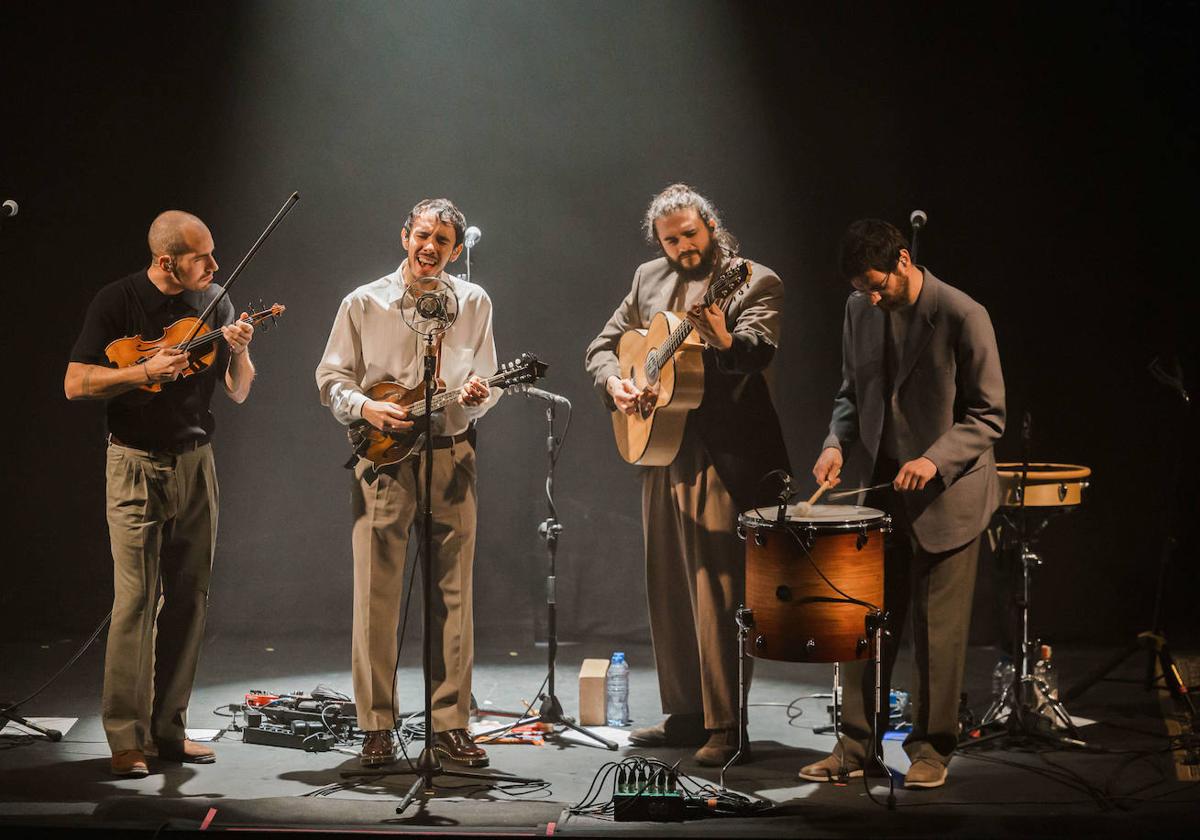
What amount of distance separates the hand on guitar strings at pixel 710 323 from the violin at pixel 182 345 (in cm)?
144

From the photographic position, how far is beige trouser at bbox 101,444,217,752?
4.47 meters

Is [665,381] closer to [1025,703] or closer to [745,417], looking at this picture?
[745,417]

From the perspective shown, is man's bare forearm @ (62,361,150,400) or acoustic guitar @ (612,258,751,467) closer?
man's bare forearm @ (62,361,150,400)

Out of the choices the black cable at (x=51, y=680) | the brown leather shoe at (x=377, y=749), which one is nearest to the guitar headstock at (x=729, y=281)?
the brown leather shoe at (x=377, y=749)

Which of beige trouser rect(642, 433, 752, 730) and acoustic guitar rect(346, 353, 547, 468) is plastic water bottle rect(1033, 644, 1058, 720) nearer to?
beige trouser rect(642, 433, 752, 730)

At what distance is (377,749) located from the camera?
4.55 metres

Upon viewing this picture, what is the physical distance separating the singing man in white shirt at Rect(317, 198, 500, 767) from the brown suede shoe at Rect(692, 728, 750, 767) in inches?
30.9

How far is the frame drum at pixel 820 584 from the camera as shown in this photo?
401 centimetres

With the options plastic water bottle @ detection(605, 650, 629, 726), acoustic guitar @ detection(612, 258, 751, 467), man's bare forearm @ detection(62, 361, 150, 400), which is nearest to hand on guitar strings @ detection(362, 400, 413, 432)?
man's bare forearm @ detection(62, 361, 150, 400)

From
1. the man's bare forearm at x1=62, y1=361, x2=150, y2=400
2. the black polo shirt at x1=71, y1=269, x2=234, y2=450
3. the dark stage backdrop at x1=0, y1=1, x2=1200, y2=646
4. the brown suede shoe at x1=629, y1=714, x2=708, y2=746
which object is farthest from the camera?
the dark stage backdrop at x1=0, y1=1, x2=1200, y2=646

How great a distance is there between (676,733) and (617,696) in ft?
1.44

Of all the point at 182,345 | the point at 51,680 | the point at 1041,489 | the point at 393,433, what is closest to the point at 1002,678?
the point at 1041,489

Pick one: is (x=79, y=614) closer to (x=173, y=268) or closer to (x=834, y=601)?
(x=173, y=268)

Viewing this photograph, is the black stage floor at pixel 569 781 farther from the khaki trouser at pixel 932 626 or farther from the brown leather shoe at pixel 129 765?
the khaki trouser at pixel 932 626
